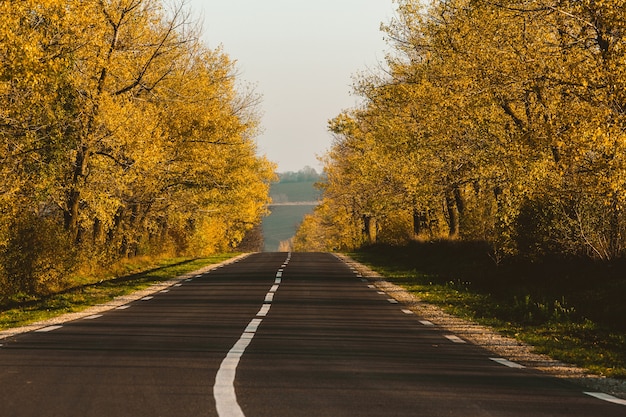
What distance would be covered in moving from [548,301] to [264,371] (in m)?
9.42

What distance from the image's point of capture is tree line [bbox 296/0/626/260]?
14.2 m

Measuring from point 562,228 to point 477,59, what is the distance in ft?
21.2

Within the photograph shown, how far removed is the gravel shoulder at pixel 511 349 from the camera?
789cm

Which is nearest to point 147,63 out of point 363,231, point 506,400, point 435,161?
point 435,161

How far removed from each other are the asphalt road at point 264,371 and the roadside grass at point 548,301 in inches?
61.4

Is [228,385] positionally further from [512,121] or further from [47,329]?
[512,121]

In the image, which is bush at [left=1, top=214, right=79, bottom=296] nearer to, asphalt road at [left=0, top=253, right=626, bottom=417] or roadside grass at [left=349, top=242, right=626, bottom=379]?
asphalt road at [left=0, top=253, right=626, bottom=417]

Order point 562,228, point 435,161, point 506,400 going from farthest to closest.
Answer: point 435,161 < point 562,228 < point 506,400

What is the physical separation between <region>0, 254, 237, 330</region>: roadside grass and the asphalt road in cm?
206

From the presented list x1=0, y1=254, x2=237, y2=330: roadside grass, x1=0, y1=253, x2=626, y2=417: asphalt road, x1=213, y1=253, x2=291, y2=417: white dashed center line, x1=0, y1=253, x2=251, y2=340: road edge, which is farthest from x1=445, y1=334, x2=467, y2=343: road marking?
x1=0, y1=254, x2=237, y2=330: roadside grass

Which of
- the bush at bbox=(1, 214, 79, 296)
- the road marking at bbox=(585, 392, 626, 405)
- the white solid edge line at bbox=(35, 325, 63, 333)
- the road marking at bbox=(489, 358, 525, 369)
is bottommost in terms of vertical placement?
the road marking at bbox=(489, 358, 525, 369)

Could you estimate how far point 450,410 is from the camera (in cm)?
590

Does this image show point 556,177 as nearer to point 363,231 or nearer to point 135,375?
point 135,375

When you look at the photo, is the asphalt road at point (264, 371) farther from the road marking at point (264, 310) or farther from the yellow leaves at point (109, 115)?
the yellow leaves at point (109, 115)
